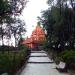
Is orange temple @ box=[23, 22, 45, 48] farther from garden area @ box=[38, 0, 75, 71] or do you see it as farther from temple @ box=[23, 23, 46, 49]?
garden area @ box=[38, 0, 75, 71]

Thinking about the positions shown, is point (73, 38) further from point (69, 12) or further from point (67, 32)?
point (69, 12)

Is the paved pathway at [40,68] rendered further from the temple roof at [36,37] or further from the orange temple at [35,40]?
the orange temple at [35,40]

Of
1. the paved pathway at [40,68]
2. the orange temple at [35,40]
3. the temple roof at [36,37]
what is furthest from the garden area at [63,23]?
the orange temple at [35,40]

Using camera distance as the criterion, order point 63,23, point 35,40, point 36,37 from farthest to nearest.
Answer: point 35,40
point 36,37
point 63,23

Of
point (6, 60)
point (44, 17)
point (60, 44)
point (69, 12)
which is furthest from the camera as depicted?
point (44, 17)

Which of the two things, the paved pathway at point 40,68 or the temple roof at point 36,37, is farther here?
the temple roof at point 36,37

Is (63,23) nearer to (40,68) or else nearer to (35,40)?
(40,68)

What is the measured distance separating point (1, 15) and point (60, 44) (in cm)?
3376

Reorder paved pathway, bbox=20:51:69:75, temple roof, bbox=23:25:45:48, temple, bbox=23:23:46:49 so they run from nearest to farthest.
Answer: paved pathway, bbox=20:51:69:75, temple roof, bbox=23:25:45:48, temple, bbox=23:23:46:49

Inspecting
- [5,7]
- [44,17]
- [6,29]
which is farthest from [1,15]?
[44,17]

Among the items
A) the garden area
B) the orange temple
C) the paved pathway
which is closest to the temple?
the orange temple

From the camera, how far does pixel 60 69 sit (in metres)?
24.9

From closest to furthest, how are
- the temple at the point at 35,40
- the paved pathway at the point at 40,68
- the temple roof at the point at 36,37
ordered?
the paved pathway at the point at 40,68 → the temple roof at the point at 36,37 → the temple at the point at 35,40

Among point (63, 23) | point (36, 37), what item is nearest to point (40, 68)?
point (63, 23)
